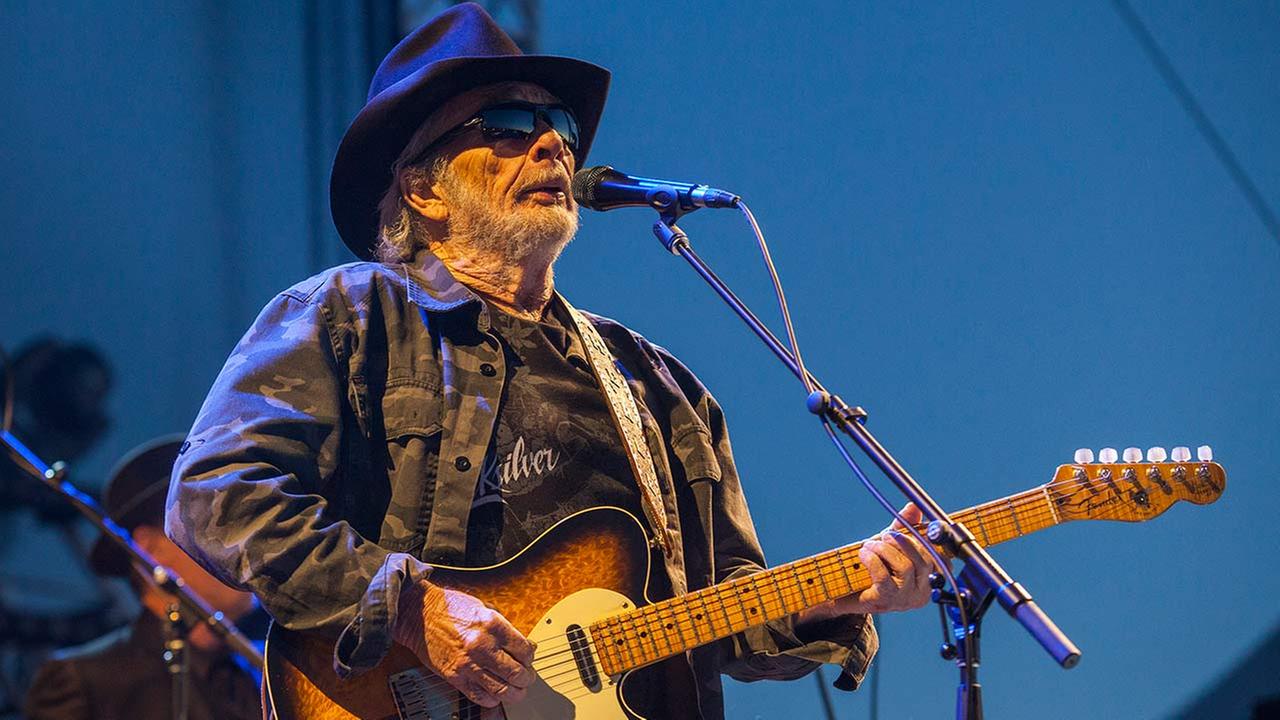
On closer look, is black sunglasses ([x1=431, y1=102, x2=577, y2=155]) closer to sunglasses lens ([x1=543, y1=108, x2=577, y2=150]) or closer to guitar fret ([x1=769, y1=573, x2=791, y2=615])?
sunglasses lens ([x1=543, y1=108, x2=577, y2=150])

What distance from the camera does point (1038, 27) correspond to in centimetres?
442

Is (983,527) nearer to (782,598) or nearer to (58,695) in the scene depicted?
(782,598)

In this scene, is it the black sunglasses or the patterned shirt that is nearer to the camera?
the patterned shirt

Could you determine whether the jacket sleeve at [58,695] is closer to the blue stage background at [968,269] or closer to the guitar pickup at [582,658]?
the blue stage background at [968,269]

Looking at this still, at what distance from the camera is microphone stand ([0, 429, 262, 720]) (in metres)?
3.61

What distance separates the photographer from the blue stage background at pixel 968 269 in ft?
13.4

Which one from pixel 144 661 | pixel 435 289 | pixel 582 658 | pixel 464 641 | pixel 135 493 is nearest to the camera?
pixel 464 641

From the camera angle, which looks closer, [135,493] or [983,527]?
[983,527]

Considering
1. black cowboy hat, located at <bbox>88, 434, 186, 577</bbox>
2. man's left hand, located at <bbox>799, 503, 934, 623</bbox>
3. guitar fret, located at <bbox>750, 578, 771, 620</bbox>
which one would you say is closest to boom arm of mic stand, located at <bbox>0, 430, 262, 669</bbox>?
black cowboy hat, located at <bbox>88, 434, 186, 577</bbox>

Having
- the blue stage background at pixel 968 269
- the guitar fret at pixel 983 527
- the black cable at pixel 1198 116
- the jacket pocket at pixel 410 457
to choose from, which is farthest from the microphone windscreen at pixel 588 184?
the black cable at pixel 1198 116

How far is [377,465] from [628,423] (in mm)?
581

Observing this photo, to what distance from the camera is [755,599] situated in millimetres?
2500

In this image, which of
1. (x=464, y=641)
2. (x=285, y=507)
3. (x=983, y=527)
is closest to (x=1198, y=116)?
(x=983, y=527)

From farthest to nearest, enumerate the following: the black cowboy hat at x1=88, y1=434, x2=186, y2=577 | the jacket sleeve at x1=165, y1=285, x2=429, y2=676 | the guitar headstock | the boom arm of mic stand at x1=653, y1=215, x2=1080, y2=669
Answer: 1. the black cowboy hat at x1=88, y1=434, x2=186, y2=577
2. the guitar headstock
3. the jacket sleeve at x1=165, y1=285, x2=429, y2=676
4. the boom arm of mic stand at x1=653, y1=215, x2=1080, y2=669
